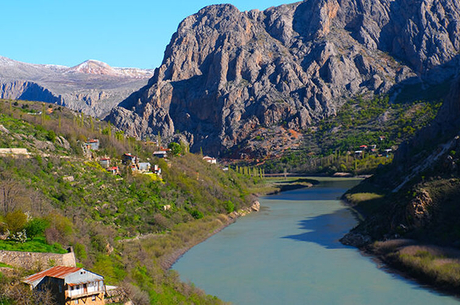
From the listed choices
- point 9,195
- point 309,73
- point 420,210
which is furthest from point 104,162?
point 309,73

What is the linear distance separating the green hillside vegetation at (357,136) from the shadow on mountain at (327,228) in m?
61.9

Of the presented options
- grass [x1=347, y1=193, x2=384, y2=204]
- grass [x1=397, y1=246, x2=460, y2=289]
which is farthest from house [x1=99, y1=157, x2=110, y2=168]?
grass [x1=347, y1=193, x2=384, y2=204]

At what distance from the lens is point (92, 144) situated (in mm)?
60281

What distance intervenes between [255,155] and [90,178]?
121627 mm

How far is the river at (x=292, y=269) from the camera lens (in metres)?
31.1

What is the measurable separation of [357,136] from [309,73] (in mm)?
40700

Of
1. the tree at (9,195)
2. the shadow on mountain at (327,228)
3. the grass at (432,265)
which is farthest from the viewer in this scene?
the shadow on mountain at (327,228)

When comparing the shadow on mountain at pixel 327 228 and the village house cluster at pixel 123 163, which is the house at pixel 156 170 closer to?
the village house cluster at pixel 123 163

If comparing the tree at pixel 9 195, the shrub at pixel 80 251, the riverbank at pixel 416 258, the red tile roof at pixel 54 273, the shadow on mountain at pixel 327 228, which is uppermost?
the tree at pixel 9 195

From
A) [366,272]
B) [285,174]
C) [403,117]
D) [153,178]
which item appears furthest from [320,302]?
[403,117]

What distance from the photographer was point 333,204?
78750 millimetres

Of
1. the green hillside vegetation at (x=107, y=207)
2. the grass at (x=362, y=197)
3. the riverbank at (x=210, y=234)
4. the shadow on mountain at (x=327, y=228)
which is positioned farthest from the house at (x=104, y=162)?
the grass at (x=362, y=197)

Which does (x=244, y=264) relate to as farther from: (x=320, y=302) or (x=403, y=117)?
(x=403, y=117)

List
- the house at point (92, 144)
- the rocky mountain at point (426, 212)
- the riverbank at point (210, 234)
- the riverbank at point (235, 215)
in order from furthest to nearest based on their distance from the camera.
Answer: the house at point (92, 144), the riverbank at point (235, 215), the riverbank at point (210, 234), the rocky mountain at point (426, 212)
